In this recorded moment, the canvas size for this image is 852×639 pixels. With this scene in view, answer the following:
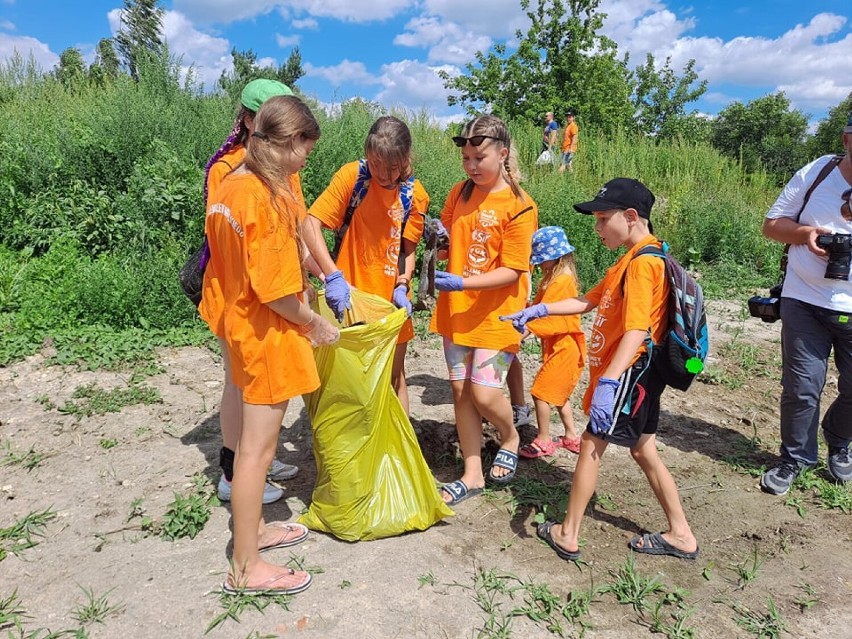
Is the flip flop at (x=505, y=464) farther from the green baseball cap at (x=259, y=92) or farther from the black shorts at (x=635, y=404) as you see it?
the green baseball cap at (x=259, y=92)

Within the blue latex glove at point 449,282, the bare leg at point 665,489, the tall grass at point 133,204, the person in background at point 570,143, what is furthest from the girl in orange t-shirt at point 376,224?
the person in background at point 570,143

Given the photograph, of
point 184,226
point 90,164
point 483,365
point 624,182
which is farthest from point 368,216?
point 90,164

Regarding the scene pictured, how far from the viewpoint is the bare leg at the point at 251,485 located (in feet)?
6.91

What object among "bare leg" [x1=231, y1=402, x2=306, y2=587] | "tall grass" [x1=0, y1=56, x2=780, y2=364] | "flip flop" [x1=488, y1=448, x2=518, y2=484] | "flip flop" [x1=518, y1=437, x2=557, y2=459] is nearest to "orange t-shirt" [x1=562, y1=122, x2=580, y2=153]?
"tall grass" [x1=0, y1=56, x2=780, y2=364]

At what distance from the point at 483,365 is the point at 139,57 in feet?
25.1

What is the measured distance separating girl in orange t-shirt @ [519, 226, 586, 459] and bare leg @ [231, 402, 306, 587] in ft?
5.83

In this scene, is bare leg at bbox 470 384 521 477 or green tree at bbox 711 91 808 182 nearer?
bare leg at bbox 470 384 521 477

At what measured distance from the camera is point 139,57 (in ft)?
26.7

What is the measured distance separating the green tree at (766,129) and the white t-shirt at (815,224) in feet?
151

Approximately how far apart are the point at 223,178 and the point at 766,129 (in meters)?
55.5

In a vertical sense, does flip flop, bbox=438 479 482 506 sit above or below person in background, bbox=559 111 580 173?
below

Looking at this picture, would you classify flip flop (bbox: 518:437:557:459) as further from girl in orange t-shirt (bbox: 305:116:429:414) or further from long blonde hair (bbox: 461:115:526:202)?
long blonde hair (bbox: 461:115:526:202)

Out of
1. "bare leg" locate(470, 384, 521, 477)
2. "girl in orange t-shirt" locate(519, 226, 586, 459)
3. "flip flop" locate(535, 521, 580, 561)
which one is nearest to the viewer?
"flip flop" locate(535, 521, 580, 561)

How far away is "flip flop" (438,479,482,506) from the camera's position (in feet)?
9.72
